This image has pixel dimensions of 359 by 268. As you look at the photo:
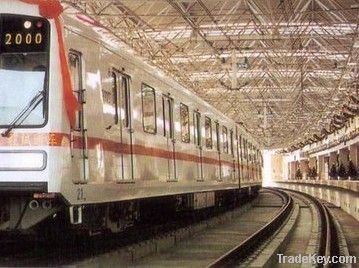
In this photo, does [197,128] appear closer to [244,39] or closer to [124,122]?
[124,122]

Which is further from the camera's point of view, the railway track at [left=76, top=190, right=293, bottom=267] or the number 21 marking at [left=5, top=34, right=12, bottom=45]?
the railway track at [left=76, top=190, right=293, bottom=267]

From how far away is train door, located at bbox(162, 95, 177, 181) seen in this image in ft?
44.0

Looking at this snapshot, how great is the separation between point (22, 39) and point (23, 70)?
0.40 metres

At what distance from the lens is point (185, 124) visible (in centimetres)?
1540

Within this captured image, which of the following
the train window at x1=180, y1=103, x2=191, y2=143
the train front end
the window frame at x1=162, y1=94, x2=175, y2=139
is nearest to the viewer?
the train front end

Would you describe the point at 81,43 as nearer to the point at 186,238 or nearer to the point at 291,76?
the point at 186,238

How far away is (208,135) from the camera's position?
18.4 metres

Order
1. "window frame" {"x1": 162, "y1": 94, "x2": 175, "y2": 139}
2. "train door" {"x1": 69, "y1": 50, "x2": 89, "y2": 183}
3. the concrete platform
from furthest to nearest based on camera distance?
1. the concrete platform
2. "window frame" {"x1": 162, "y1": 94, "x2": 175, "y2": 139}
3. "train door" {"x1": 69, "y1": 50, "x2": 89, "y2": 183}

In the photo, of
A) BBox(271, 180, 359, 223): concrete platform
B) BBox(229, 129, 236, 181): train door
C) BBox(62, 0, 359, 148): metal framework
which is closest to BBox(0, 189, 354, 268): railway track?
BBox(271, 180, 359, 223): concrete platform

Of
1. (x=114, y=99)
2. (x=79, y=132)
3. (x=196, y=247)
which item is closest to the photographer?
(x=79, y=132)

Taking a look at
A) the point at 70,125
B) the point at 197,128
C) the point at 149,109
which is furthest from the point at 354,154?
the point at 70,125

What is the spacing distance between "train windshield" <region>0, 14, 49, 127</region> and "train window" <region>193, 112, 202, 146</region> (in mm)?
8243

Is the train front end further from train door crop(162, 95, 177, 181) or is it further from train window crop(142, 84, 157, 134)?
train door crop(162, 95, 177, 181)

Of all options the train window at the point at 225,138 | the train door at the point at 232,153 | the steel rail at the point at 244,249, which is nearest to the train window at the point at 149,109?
the steel rail at the point at 244,249
